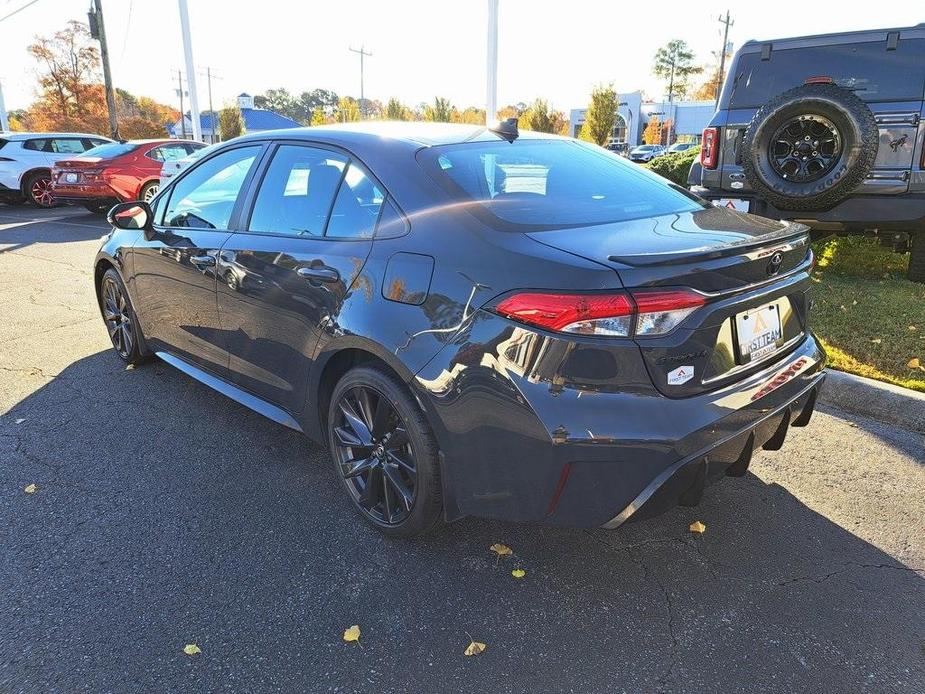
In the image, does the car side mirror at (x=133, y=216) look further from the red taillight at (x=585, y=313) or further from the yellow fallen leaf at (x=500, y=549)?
the red taillight at (x=585, y=313)

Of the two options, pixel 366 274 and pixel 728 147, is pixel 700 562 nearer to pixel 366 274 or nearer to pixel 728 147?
pixel 366 274

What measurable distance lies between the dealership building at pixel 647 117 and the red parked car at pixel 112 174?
48.5 metres

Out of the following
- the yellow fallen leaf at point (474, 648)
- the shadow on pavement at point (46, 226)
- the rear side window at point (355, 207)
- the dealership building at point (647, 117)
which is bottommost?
the yellow fallen leaf at point (474, 648)

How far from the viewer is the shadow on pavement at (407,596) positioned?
2074 millimetres

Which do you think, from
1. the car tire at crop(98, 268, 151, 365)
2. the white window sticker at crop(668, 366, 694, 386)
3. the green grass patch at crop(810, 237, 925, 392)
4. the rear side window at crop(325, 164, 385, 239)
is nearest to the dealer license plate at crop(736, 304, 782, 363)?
the white window sticker at crop(668, 366, 694, 386)

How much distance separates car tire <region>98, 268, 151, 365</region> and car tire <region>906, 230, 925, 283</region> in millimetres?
6348

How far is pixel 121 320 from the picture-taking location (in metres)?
4.71

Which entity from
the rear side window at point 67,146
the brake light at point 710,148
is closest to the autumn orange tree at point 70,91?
the rear side window at point 67,146

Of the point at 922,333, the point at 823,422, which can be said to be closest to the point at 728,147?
the point at 922,333

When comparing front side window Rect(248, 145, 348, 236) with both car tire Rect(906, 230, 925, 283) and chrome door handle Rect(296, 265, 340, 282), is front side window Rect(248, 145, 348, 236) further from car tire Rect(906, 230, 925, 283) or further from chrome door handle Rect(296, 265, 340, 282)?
car tire Rect(906, 230, 925, 283)

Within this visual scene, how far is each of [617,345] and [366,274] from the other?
1.02 meters

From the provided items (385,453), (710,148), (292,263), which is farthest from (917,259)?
(292,263)

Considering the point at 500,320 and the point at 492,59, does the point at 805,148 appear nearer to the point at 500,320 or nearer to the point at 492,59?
the point at 500,320

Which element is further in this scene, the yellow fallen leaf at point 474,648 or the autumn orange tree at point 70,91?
the autumn orange tree at point 70,91
